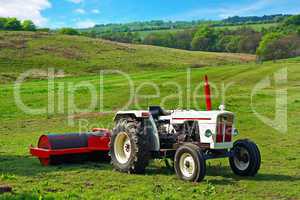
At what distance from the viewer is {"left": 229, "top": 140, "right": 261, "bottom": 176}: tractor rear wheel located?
11.7m

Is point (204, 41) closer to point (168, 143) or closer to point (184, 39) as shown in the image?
point (184, 39)

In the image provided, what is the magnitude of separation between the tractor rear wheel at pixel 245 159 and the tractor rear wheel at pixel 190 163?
1.29 meters

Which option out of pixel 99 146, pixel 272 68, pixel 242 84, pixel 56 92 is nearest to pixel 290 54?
pixel 272 68

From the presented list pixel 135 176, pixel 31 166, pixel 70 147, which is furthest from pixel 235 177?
pixel 31 166

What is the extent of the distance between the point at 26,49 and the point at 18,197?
229 ft

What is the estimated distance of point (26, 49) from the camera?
250ft

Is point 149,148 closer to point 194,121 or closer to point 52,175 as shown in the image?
point 194,121

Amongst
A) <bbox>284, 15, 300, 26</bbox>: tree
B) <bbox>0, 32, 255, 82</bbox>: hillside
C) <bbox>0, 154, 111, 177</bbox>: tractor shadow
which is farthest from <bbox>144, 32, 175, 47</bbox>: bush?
<bbox>0, 154, 111, 177</bbox>: tractor shadow

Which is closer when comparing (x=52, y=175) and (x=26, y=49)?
(x=52, y=175)

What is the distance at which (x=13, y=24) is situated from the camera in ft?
364

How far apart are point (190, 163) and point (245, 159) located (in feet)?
5.06

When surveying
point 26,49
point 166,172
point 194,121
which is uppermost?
point 26,49

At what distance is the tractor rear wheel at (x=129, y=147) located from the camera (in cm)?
1192

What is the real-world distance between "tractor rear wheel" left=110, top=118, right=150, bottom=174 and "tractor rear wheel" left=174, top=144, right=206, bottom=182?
0.98 meters
